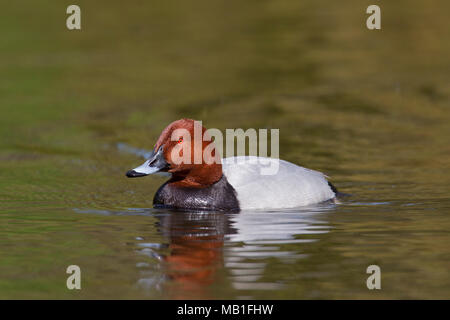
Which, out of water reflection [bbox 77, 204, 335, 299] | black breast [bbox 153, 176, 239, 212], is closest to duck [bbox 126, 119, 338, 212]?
black breast [bbox 153, 176, 239, 212]

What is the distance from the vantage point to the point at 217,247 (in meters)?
7.77

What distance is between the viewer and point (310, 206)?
31.6ft

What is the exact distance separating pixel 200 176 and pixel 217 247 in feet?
5.09

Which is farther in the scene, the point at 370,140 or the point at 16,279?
the point at 370,140

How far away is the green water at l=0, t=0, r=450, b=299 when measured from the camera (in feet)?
23.0

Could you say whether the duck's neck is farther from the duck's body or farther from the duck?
the duck's body

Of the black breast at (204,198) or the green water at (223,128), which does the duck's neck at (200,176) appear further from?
the green water at (223,128)

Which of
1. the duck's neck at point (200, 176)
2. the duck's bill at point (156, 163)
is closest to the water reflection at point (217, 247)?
the duck's neck at point (200, 176)

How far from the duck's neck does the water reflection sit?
0.36m

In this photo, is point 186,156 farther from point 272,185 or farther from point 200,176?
point 272,185

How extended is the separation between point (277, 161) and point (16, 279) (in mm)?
3887

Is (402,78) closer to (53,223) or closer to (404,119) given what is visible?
(404,119)

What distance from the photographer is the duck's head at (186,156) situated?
8.89 metres

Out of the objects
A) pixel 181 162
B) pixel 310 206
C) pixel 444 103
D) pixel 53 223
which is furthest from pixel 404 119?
pixel 53 223
